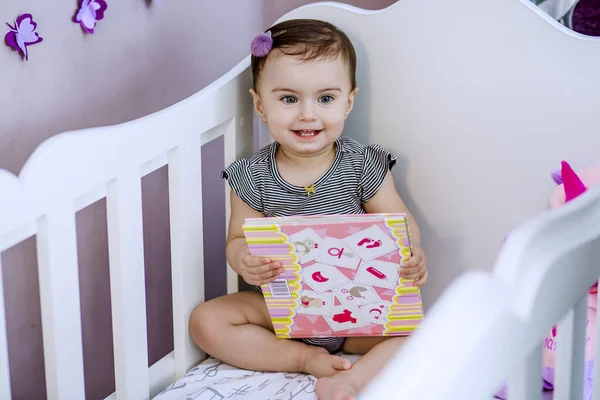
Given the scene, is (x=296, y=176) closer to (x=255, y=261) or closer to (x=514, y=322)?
(x=255, y=261)

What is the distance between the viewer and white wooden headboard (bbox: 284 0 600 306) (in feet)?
3.81

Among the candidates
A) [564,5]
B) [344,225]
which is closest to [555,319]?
[344,225]

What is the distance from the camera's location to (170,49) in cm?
149

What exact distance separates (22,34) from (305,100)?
419 millimetres

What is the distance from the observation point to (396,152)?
133 cm

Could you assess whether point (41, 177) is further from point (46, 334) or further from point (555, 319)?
point (555, 319)

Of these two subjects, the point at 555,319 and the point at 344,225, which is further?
the point at 344,225

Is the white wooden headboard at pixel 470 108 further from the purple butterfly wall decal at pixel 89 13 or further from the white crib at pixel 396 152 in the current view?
the purple butterfly wall decal at pixel 89 13

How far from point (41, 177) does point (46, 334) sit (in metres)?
0.19

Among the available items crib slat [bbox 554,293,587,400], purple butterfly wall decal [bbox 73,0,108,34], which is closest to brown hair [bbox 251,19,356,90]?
purple butterfly wall decal [bbox 73,0,108,34]

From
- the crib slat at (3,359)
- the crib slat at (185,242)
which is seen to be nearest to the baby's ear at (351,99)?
the crib slat at (185,242)

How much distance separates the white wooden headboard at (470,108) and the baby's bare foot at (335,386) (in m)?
0.31

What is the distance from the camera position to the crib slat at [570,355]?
63 cm

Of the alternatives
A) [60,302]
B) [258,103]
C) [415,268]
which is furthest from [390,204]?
[60,302]
